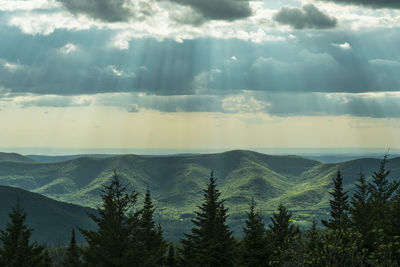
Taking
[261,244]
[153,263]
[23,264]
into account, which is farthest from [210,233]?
[23,264]

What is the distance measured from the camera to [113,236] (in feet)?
144

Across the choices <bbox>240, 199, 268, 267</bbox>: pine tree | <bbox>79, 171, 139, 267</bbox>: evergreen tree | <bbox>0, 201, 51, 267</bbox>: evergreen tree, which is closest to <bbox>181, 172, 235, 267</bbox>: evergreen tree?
<bbox>240, 199, 268, 267</bbox>: pine tree

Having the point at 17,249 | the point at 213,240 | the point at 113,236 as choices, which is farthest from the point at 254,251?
the point at 17,249

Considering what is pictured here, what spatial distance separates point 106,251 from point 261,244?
60.8ft

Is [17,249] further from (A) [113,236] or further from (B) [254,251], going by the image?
(B) [254,251]

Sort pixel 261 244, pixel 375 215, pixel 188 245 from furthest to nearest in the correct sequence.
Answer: pixel 188 245 → pixel 261 244 → pixel 375 215

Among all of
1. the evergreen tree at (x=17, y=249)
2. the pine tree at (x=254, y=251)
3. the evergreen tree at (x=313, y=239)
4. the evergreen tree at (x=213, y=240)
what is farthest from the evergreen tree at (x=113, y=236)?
the evergreen tree at (x=313, y=239)

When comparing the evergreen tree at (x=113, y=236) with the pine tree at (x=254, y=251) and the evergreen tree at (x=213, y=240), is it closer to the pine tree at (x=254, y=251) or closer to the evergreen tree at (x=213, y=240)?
the pine tree at (x=254, y=251)

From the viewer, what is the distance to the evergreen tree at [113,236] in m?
43.7

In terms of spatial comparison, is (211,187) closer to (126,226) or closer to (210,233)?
(210,233)

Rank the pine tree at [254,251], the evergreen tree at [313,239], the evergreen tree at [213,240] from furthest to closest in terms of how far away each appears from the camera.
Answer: the evergreen tree at [213,240] → the pine tree at [254,251] → the evergreen tree at [313,239]

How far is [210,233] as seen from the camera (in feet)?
202

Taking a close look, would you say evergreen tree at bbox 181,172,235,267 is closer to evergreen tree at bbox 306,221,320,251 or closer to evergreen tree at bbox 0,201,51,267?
evergreen tree at bbox 0,201,51,267

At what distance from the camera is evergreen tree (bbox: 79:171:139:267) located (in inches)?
1720
